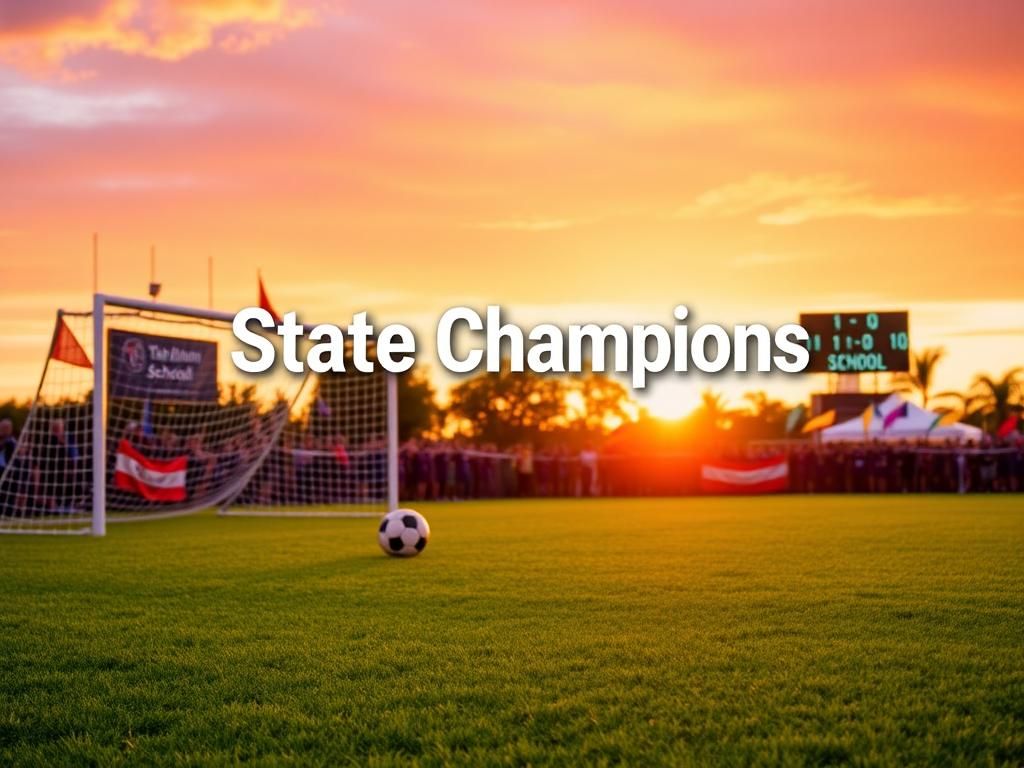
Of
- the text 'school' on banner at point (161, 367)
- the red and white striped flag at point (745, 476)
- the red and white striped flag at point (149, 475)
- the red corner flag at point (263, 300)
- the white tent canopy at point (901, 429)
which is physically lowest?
the red and white striped flag at point (745, 476)

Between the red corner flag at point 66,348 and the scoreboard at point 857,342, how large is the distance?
27.0 metres

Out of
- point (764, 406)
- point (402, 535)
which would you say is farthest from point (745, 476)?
point (764, 406)

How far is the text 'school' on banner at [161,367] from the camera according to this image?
16.6 m

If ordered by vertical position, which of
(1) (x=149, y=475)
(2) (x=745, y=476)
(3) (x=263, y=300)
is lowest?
(2) (x=745, y=476)

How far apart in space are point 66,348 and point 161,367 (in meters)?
1.63

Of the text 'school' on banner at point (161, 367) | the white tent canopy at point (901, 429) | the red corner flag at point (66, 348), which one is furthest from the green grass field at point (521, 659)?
the white tent canopy at point (901, 429)

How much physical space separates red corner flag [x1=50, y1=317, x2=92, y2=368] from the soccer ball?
23.9ft

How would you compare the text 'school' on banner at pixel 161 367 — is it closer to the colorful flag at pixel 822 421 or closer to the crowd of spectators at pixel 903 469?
the crowd of spectators at pixel 903 469

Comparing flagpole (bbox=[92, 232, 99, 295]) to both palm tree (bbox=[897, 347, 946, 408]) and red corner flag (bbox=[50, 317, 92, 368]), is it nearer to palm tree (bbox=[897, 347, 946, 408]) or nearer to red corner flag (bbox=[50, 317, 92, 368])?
red corner flag (bbox=[50, 317, 92, 368])

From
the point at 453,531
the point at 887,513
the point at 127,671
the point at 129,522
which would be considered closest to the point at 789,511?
the point at 887,513

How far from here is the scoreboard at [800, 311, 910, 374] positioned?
37031mm

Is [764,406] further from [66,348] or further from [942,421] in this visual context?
[66,348]

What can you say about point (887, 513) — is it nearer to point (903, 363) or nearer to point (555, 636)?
point (555, 636)

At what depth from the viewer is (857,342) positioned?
37125 mm
